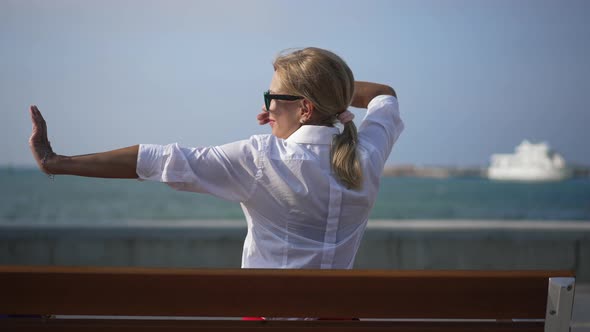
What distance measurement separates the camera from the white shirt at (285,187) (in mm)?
2219

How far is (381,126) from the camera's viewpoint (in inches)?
106

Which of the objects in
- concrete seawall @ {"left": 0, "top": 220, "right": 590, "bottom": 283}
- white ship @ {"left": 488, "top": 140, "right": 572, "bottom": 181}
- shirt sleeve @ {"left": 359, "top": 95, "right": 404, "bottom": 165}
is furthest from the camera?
white ship @ {"left": 488, "top": 140, "right": 572, "bottom": 181}

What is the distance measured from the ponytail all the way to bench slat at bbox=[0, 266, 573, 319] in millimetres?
480

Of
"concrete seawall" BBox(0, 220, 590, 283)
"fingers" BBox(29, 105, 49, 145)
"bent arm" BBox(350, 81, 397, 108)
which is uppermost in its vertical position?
"bent arm" BBox(350, 81, 397, 108)

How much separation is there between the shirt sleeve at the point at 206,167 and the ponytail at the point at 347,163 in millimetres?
257

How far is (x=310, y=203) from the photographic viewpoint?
2346mm

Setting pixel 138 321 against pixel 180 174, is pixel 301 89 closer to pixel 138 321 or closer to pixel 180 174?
pixel 180 174

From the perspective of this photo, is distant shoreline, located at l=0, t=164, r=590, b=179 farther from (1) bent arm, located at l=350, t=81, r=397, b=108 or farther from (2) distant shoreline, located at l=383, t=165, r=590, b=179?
(1) bent arm, located at l=350, t=81, r=397, b=108

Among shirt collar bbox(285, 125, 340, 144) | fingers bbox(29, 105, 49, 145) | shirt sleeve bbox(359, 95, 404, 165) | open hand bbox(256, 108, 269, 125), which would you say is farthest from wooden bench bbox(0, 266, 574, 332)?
open hand bbox(256, 108, 269, 125)

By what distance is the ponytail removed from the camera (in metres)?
2.34

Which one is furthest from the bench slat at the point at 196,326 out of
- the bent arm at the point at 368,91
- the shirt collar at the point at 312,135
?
the bent arm at the point at 368,91

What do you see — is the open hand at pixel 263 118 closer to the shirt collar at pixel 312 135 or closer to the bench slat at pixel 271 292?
the shirt collar at pixel 312 135

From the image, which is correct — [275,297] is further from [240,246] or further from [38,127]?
[240,246]

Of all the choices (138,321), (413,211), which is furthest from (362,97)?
(413,211)
